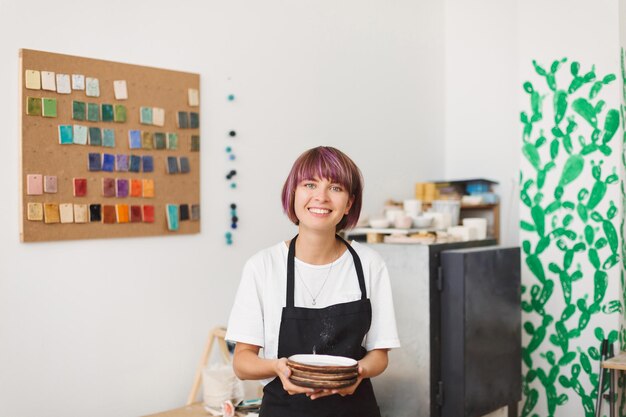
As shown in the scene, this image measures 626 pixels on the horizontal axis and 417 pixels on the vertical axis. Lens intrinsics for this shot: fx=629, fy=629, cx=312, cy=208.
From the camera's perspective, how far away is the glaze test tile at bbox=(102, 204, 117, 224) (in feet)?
9.19

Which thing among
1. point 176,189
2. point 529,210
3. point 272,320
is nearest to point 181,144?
point 176,189

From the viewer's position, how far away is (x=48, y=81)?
2635 mm

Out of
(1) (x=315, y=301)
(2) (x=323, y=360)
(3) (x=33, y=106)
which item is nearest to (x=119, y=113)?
(3) (x=33, y=106)

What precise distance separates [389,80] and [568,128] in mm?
1182

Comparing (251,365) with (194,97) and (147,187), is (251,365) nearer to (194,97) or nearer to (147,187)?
(147,187)

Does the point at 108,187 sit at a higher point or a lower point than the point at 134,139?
lower

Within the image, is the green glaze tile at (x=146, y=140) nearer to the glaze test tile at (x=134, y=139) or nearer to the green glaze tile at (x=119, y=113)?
the glaze test tile at (x=134, y=139)

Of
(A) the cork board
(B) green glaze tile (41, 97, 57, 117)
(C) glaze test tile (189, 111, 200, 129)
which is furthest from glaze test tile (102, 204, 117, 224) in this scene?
(C) glaze test tile (189, 111, 200, 129)

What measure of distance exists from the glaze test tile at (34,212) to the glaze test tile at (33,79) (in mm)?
482

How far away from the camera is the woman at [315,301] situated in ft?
6.59

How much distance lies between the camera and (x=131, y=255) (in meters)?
2.91

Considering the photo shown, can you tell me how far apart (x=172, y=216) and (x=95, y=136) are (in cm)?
52

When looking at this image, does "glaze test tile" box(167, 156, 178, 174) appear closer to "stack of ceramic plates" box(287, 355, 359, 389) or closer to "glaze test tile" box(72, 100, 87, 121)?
"glaze test tile" box(72, 100, 87, 121)

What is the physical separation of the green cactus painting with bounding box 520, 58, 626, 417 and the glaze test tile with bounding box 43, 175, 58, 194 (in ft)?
8.27
